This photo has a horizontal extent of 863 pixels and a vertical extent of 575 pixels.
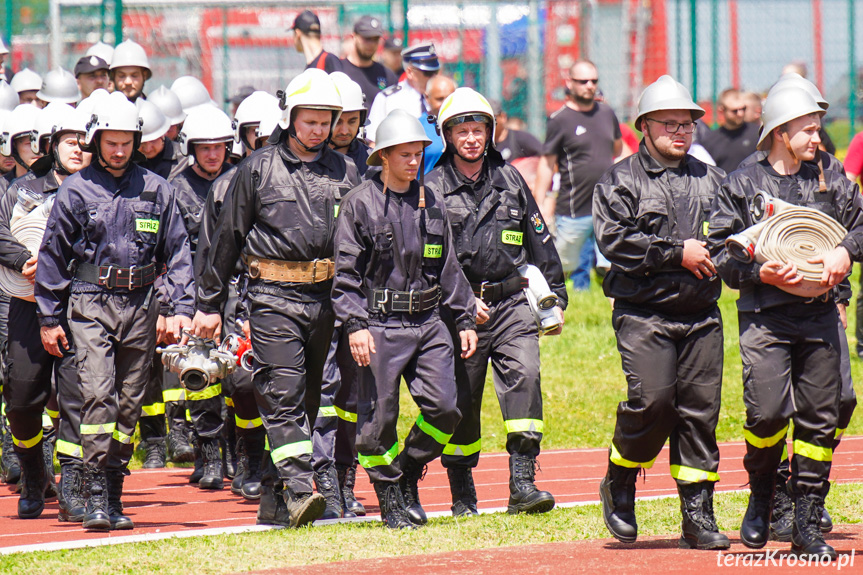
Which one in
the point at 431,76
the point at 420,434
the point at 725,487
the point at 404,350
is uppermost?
the point at 431,76

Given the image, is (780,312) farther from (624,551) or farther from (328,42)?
(328,42)

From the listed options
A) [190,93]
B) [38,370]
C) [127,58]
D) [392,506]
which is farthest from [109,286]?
[190,93]

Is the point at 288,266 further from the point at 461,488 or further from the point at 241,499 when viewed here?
the point at 241,499

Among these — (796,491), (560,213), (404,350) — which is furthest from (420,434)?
(560,213)

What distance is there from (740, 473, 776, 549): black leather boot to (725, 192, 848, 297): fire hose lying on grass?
3.34ft

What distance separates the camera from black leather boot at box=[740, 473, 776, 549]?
6.78 meters

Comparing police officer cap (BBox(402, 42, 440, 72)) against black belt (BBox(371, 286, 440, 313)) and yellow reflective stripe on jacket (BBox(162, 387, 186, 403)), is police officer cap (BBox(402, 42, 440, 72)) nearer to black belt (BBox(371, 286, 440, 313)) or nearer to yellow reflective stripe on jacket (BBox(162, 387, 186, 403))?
yellow reflective stripe on jacket (BBox(162, 387, 186, 403))

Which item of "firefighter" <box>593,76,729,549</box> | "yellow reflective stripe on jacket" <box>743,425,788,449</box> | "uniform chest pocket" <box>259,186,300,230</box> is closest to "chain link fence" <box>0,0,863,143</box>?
"uniform chest pocket" <box>259,186,300,230</box>

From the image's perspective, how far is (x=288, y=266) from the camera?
776cm

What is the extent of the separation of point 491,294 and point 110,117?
2517 mm

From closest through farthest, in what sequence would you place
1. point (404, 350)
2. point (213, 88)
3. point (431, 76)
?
point (404, 350) < point (431, 76) < point (213, 88)

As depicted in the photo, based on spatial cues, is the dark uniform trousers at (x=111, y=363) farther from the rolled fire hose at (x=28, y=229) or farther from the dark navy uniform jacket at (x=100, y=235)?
the rolled fire hose at (x=28, y=229)

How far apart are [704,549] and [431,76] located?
5.87m

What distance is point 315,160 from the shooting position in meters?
7.96
